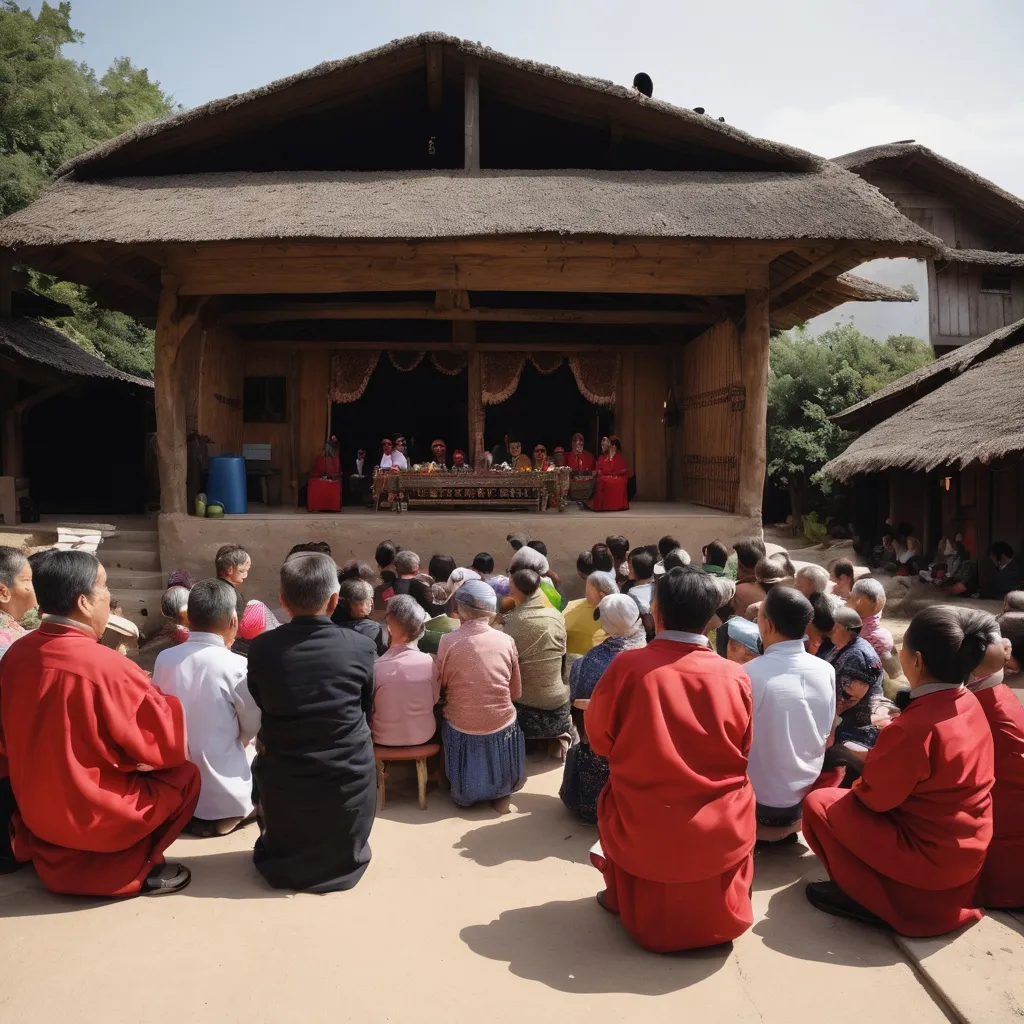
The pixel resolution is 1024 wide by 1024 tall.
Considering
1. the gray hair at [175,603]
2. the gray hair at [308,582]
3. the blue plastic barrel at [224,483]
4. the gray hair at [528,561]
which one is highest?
the blue plastic barrel at [224,483]

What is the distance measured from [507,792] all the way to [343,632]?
1442mm

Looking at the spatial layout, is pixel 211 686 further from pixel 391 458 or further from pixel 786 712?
pixel 391 458

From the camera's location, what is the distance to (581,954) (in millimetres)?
2863

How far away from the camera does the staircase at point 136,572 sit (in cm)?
812

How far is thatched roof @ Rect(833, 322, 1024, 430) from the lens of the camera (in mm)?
13750

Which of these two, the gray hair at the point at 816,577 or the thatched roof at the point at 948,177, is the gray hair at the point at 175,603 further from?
the thatched roof at the point at 948,177

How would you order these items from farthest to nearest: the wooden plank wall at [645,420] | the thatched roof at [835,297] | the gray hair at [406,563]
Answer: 1. the wooden plank wall at [645,420]
2. the thatched roof at [835,297]
3. the gray hair at [406,563]

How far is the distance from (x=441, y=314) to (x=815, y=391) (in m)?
14.2

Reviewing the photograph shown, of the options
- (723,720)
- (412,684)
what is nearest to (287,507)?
(412,684)

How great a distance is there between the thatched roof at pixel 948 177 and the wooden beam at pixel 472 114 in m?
10.6

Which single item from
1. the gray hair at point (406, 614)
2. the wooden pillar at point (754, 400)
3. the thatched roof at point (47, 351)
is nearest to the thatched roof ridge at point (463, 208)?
the wooden pillar at point (754, 400)

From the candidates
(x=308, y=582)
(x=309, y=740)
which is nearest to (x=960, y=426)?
(x=308, y=582)

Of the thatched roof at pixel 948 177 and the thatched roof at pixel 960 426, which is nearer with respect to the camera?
the thatched roof at pixel 960 426

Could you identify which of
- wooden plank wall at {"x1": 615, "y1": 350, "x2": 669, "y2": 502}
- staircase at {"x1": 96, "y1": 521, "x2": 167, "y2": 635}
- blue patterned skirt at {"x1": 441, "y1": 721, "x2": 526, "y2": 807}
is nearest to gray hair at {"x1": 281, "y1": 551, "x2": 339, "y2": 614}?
blue patterned skirt at {"x1": 441, "y1": 721, "x2": 526, "y2": 807}
